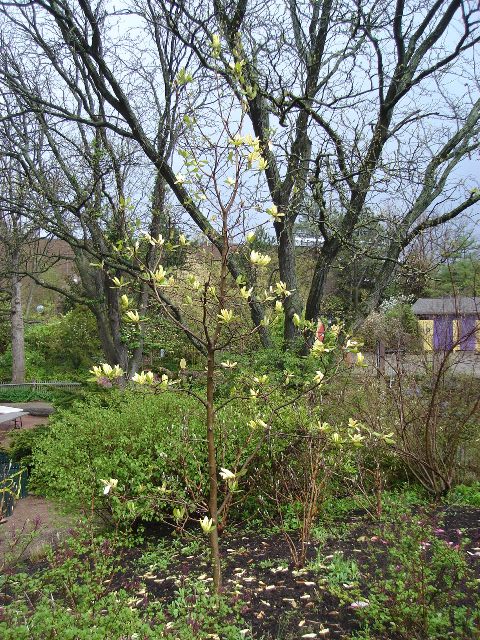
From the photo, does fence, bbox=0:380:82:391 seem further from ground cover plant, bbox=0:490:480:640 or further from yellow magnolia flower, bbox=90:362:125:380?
yellow magnolia flower, bbox=90:362:125:380

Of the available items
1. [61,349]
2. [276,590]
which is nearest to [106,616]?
[276,590]

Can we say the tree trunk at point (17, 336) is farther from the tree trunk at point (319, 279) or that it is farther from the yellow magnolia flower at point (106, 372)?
the yellow magnolia flower at point (106, 372)

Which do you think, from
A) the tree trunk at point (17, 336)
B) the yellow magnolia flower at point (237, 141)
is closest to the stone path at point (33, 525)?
the yellow magnolia flower at point (237, 141)

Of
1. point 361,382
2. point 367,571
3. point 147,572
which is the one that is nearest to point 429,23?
point 361,382

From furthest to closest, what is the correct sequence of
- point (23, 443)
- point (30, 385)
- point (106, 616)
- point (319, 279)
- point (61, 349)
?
point (61, 349)
point (30, 385)
point (23, 443)
point (319, 279)
point (106, 616)

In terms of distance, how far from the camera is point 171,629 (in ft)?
8.82

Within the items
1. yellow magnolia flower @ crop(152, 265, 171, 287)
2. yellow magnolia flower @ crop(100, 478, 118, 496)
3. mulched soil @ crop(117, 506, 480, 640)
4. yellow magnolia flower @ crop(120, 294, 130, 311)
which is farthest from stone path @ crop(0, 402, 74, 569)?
yellow magnolia flower @ crop(152, 265, 171, 287)

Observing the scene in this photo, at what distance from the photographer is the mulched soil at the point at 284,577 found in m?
2.82

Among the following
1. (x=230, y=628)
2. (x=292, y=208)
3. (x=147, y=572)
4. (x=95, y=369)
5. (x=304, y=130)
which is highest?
(x=304, y=130)

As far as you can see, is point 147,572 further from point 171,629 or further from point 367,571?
point 367,571

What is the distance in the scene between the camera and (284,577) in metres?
3.43

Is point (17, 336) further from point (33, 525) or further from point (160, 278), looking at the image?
point (160, 278)

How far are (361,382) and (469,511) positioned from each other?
6.70 ft

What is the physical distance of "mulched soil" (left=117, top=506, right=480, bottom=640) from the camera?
2820mm
